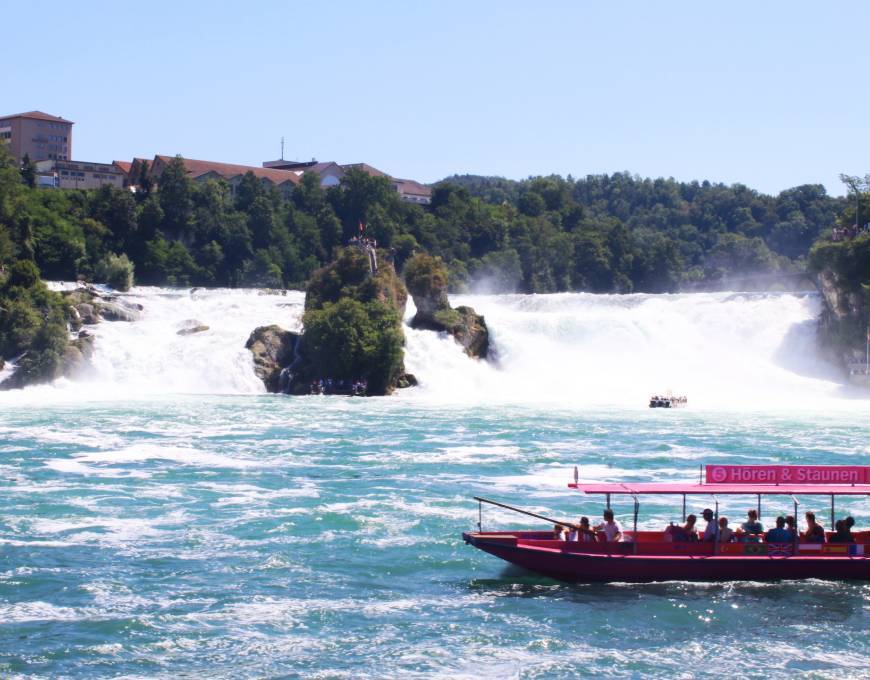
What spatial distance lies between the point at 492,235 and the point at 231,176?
2728 cm

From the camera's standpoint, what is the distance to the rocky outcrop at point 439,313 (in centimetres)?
7306

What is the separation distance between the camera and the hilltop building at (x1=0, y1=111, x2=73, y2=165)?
13025cm

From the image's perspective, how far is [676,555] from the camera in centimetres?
2489

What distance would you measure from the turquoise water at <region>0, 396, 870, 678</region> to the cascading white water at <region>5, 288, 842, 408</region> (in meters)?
20.7

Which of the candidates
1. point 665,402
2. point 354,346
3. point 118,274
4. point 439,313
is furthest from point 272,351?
point 665,402

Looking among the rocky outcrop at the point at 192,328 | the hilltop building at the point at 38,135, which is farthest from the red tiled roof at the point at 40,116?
the rocky outcrop at the point at 192,328

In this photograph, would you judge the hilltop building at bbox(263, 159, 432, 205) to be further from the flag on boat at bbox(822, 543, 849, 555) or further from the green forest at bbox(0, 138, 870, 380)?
the flag on boat at bbox(822, 543, 849, 555)

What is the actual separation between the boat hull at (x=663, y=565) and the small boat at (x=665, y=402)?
116ft

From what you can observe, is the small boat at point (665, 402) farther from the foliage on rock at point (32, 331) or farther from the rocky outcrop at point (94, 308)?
the rocky outcrop at point (94, 308)

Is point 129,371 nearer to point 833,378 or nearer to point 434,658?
point 833,378

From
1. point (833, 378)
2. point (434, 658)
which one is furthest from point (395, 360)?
point (434, 658)

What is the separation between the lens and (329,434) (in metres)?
47.2

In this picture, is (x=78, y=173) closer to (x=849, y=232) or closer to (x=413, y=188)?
(x=413, y=188)

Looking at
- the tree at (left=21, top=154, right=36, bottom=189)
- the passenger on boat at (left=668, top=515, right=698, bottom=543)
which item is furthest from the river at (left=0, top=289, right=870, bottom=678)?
the tree at (left=21, top=154, right=36, bottom=189)
